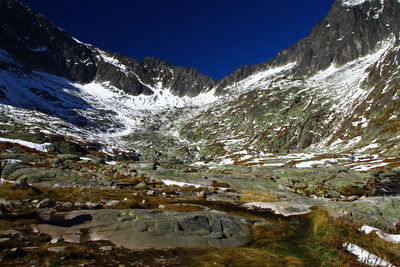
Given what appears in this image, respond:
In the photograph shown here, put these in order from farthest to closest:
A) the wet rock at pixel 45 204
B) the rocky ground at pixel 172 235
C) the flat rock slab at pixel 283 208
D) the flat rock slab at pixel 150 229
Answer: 1. the flat rock slab at pixel 283 208
2. the wet rock at pixel 45 204
3. the flat rock slab at pixel 150 229
4. the rocky ground at pixel 172 235

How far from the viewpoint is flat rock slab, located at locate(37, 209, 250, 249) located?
441 inches

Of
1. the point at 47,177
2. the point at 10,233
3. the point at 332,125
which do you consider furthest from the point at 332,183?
the point at 332,125

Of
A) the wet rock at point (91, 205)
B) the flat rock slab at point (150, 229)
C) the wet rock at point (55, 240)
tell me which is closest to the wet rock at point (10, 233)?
the flat rock slab at point (150, 229)

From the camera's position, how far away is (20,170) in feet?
95.6

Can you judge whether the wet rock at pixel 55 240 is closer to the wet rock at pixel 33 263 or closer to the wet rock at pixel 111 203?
the wet rock at pixel 33 263

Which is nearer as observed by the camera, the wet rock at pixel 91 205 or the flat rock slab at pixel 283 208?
the wet rock at pixel 91 205

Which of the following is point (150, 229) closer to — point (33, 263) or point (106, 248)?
point (106, 248)

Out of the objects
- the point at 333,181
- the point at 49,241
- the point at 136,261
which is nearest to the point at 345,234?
the point at 136,261

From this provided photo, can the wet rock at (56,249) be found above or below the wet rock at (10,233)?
below

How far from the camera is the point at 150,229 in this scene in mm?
12164

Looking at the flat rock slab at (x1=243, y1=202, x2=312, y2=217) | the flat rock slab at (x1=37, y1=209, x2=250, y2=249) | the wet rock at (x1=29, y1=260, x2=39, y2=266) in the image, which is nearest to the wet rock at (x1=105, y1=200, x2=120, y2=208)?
the flat rock slab at (x1=37, y1=209, x2=250, y2=249)

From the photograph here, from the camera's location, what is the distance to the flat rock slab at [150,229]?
11.2 m

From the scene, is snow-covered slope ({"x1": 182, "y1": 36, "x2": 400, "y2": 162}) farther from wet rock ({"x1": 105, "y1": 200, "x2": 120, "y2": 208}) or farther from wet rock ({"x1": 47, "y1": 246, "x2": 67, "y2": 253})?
wet rock ({"x1": 47, "y1": 246, "x2": 67, "y2": 253})

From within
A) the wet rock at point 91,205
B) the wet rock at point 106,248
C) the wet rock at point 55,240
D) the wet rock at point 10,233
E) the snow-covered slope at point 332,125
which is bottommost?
the wet rock at point 106,248
